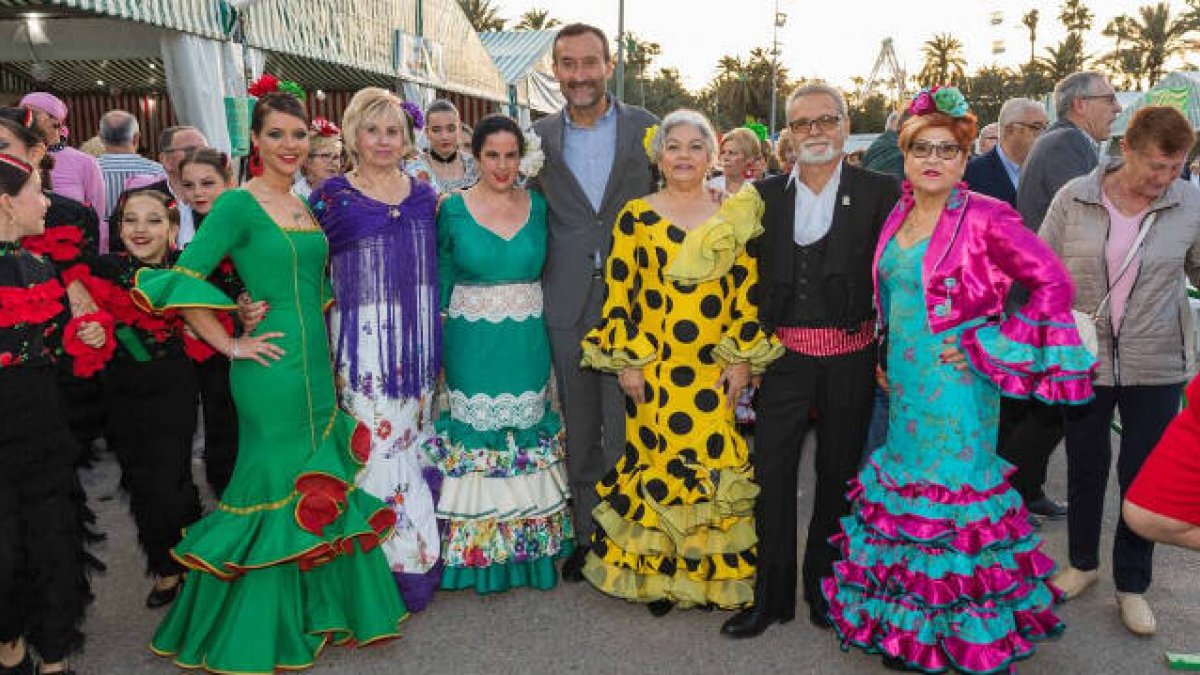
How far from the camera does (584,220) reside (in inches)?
162

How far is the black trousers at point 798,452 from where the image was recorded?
11.4ft

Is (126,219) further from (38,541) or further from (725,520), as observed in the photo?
(725,520)

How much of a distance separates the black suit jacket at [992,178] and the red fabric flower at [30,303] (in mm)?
5125

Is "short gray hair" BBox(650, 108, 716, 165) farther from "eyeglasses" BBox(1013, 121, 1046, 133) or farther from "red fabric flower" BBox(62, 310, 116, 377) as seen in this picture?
"eyeglasses" BBox(1013, 121, 1046, 133)

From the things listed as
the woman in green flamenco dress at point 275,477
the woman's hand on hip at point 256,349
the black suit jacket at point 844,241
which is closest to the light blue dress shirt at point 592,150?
the black suit jacket at point 844,241

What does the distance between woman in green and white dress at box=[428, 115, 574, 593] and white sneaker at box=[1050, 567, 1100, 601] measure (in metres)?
2.38

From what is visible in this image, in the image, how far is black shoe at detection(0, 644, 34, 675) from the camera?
3215mm

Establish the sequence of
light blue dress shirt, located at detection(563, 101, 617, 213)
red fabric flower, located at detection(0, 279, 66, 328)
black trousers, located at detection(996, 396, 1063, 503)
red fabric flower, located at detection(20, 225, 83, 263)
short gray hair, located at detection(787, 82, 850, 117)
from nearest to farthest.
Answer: red fabric flower, located at detection(0, 279, 66, 328) < red fabric flower, located at detection(20, 225, 83, 263) < short gray hair, located at detection(787, 82, 850, 117) < light blue dress shirt, located at detection(563, 101, 617, 213) < black trousers, located at detection(996, 396, 1063, 503)

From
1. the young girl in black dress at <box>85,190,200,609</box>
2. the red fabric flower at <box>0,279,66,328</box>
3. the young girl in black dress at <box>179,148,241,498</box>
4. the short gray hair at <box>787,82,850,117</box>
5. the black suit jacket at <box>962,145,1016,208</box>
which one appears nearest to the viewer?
the red fabric flower at <box>0,279,66,328</box>

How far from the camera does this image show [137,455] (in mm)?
3873

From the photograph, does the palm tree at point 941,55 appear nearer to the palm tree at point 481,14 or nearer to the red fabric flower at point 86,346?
the palm tree at point 481,14

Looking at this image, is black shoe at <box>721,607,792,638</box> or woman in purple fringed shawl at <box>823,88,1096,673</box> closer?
woman in purple fringed shawl at <box>823,88,1096,673</box>

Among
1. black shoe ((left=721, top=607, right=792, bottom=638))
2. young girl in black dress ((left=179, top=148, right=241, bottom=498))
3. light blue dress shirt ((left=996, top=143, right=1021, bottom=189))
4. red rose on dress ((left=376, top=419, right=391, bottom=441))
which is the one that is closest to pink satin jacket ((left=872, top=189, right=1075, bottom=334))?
black shoe ((left=721, top=607, right=792, bottom=638))

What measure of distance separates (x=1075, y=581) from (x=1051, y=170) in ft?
7.70
